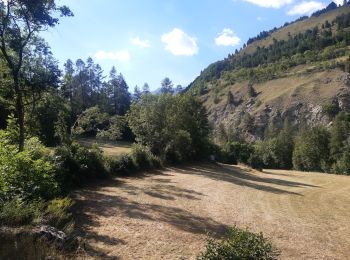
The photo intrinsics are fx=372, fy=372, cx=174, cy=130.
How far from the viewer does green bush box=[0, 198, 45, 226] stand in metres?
8.75

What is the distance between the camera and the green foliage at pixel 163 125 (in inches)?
1510

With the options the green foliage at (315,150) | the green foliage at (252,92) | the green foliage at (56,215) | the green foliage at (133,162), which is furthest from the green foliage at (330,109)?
the green foliage at (56,215)

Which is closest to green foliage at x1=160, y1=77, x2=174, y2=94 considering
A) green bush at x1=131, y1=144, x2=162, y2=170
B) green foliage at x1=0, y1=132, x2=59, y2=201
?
green bush at x1=131, y1=144, x2=162, y2=170

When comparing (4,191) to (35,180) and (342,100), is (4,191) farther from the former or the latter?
(342,100)

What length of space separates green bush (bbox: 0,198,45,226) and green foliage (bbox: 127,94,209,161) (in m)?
27.8

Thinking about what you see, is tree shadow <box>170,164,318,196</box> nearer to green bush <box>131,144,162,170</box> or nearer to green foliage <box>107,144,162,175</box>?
green bush <box>131,144,162,170</box>

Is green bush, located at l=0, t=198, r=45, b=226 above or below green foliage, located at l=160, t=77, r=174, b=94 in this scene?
below

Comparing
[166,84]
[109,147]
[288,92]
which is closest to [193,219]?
[109,147]

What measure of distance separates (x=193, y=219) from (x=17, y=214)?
24.6ft

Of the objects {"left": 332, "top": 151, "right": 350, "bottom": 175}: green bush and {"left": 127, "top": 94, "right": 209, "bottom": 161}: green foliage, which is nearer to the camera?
{"left": 127, "top": 94, "right": 209, "bottom": 161}: green foliage

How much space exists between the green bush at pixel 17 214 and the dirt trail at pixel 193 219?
1.84 m

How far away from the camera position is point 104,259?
30.2 feet

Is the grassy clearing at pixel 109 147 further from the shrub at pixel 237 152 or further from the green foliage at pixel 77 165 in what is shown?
the shrub at pixel 237 152

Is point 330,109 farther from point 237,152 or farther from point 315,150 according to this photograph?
point 237,152
